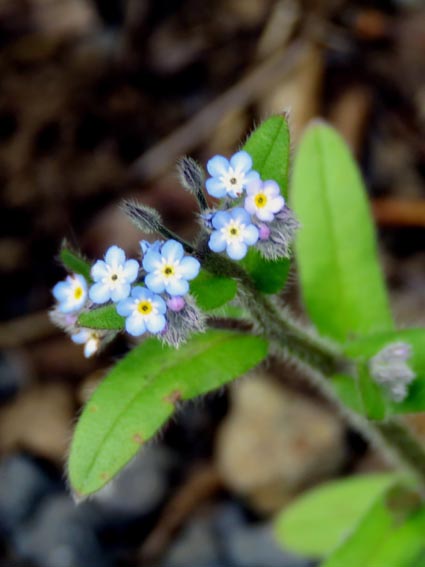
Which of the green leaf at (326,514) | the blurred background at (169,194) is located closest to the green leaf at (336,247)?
the blurred background at (169,194)

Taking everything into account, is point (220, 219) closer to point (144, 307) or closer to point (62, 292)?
point (144, 307)

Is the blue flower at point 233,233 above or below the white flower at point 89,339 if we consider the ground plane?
above

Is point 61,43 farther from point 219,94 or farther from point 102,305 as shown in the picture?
point 102,305

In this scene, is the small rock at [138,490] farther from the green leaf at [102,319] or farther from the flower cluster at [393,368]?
the green leaf at [102,319]

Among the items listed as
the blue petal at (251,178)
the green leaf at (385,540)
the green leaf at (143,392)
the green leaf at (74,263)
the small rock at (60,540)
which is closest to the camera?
the blue petal at (251,178)

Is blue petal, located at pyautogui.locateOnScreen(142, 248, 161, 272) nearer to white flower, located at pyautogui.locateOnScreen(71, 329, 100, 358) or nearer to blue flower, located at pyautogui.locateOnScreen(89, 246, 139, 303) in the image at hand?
blue flower, located at pyautogui.locateOnScreen(89, 246, 139, 303)

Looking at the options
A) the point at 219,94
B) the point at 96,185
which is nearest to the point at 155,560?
the point at 96,185

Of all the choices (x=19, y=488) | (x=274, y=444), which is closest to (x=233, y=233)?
(x=274, y=444)
